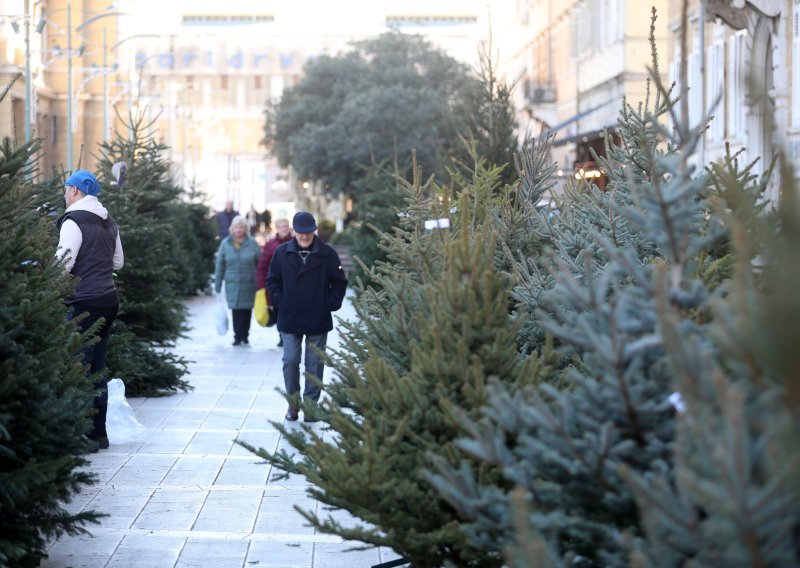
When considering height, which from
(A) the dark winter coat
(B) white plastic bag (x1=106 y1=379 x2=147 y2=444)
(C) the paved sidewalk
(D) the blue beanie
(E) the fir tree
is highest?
(E) the fir tree

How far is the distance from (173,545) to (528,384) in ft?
9.17

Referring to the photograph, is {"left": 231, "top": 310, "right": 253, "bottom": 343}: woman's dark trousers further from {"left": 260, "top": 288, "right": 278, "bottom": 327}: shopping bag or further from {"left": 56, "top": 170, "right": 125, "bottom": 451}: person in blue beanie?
{"left": 56, "top": 170, "right": 125, "bottom": 451}: person in blue beanie

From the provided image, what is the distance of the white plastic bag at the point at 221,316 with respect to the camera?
758 inches

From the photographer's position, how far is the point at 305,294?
11.9 m

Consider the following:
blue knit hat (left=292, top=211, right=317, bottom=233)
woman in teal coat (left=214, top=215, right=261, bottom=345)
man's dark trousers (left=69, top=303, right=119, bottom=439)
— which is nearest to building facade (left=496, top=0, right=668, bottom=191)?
woman in teal coat (left=214, top=215, right=261, bottom=345)

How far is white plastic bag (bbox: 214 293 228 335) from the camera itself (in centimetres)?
1925

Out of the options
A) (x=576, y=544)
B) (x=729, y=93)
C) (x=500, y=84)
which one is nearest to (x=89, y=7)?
(x=729, y=93)

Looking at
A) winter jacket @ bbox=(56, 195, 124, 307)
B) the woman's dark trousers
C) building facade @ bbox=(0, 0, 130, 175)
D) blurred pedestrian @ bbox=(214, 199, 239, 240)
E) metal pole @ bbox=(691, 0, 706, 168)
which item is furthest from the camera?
building facade @ bbox=(0, 0, 130, 175)

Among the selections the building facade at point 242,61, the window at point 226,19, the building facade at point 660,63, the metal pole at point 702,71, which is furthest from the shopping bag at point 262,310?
the window at point 226,19

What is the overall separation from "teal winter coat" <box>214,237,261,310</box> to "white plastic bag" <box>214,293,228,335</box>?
142 millimetres

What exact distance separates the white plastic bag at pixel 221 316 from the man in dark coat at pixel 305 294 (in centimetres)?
719

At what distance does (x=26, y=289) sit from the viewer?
6426 mm

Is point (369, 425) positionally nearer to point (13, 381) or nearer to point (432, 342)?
point (432, 342)

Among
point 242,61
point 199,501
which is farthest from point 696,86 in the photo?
point 242,61
